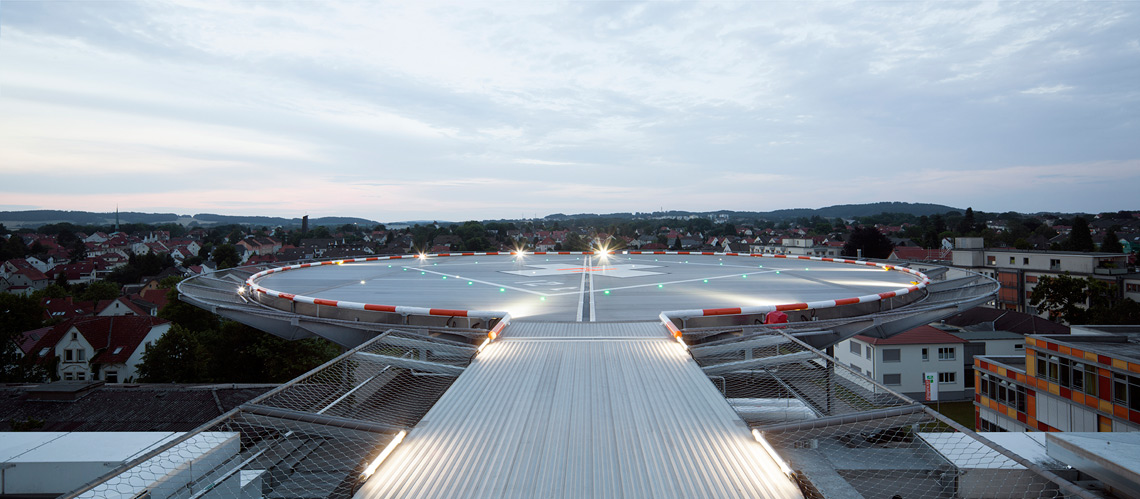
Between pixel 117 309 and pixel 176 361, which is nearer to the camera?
pixel 176 361

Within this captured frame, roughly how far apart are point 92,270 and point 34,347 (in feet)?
190

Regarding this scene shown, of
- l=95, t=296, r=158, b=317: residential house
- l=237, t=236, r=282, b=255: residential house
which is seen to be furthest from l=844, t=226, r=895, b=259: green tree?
l=237, t=236, r=282, b=255: residential house

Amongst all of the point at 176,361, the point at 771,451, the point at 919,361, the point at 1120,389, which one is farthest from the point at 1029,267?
the point at 176,361

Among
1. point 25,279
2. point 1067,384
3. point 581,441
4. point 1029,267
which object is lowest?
point 1067,384

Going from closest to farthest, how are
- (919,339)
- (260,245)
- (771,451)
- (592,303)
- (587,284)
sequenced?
(771,451), (592,303), (587,284), (919,339), (260,245)

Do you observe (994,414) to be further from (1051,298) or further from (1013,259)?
(1013,259)

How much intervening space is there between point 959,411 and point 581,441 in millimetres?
29065

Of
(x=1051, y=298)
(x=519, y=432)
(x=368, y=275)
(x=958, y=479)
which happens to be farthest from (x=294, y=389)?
(x=1051, y=298)

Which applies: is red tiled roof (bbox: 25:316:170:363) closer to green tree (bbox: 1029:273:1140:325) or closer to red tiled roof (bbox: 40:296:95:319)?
red tiled roof (bbox: 40:296:95:319)

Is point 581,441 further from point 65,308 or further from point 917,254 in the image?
point 917,254

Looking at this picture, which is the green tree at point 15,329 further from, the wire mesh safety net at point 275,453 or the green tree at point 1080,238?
the green tree at point 1080,238

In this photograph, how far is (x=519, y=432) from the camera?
18.9ft

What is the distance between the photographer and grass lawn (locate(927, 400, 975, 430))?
25.6 m

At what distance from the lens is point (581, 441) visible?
5.49 meters
